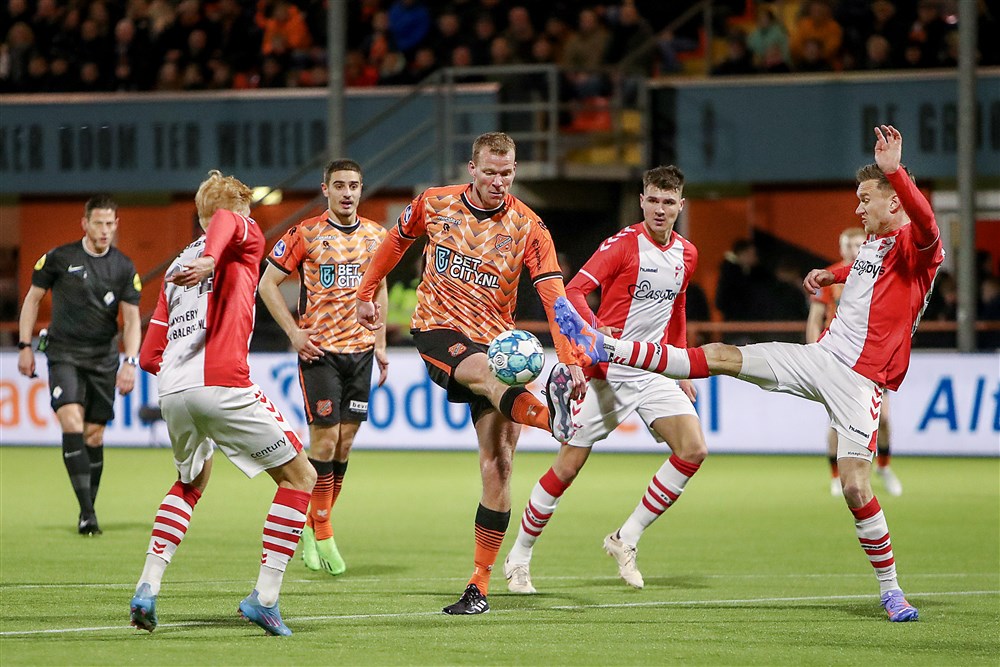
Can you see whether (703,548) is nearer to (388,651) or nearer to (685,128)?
(388,651)

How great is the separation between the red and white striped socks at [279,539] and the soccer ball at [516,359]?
105 centimetres

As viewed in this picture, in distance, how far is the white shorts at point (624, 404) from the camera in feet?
28.5

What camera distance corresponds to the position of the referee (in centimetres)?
1117

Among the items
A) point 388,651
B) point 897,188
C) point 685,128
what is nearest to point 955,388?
point 685,128

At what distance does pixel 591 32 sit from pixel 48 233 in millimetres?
9361

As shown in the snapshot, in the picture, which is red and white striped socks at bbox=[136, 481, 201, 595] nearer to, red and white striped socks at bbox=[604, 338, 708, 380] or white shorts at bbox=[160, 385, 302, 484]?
white shorts at bbox=[160, 385, 302, 484]

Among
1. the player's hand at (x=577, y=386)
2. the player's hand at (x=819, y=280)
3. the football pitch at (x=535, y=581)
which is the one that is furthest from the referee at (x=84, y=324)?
the player's hand at (x=819, y=280)

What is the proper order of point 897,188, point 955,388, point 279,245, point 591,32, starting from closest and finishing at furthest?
point 897,188 < point 279,245 < point 955,388 < point 591,32

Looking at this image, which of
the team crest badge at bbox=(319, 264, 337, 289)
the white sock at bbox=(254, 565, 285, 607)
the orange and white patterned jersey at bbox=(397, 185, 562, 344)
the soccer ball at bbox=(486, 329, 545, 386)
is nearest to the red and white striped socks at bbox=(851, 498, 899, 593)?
the soccer ball at bbox=(486, 329, 545, 386)

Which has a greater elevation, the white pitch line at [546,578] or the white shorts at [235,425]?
the white shorts at [235,425]

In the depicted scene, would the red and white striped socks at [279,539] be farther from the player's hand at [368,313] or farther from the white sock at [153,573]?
the player's hand at [368,313]

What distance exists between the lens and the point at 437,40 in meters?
22.6

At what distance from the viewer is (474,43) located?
72.7ft

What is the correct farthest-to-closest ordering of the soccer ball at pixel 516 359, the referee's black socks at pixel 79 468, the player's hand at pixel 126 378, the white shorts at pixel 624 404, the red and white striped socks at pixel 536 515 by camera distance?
the referee's black socks at pixel 79 468 → the player's hand at pixel 126 378 → the white shorts at pixel 624 404 → the red and white striped socks at pixel 536 515 → the soccer ball at pixel 516 359
